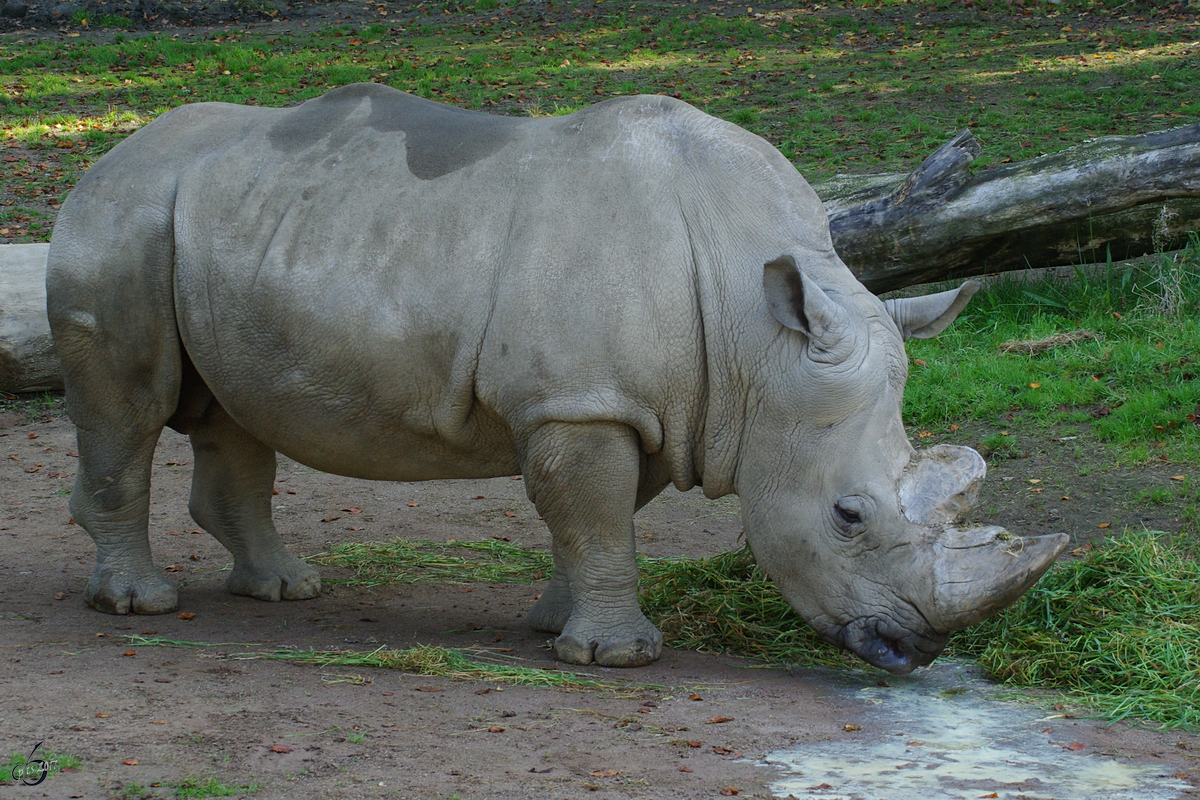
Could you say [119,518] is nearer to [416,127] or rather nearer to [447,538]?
[447,538]

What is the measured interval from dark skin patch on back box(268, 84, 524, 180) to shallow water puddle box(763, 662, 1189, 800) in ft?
8.20

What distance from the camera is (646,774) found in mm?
3730

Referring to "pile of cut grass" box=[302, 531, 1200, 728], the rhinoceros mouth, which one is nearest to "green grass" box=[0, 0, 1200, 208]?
"pile of cut grass" box=[302, 531, 1200, 728]

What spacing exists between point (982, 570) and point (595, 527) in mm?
1396

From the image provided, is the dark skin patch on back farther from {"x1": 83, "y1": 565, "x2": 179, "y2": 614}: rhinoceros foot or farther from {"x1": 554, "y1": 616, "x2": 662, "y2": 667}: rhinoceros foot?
{"x1": 83, "y1": 565, "x2": 179, "y2": 614}: rhinoceros foot

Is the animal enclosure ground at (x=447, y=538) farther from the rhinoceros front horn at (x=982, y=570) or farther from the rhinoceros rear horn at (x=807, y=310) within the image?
the rhinoceros rear horn at (x=807, y=310)

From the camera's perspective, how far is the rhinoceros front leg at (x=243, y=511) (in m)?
6.01

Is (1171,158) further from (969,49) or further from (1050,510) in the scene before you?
(969,49)

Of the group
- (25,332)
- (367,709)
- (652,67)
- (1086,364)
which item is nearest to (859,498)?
(367,709)

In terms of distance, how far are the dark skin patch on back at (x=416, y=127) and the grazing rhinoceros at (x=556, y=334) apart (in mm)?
13

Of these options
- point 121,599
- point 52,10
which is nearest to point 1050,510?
point 121,599

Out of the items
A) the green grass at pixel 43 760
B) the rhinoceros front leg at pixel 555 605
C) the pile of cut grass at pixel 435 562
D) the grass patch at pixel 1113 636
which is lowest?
the pile of cut grass at pixel 435 562

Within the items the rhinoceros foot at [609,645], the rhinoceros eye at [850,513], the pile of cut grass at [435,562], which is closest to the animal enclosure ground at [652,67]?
the pile of cut grass at [435,562]

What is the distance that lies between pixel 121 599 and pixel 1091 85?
529 inches
